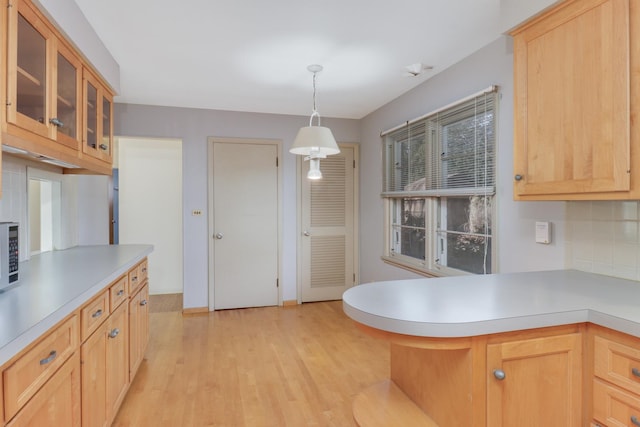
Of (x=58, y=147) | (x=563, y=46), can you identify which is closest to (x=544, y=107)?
(x=563, y=46)

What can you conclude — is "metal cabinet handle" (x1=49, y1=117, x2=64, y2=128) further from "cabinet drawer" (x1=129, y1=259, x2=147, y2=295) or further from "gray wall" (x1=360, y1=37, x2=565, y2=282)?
"gray wall" (x1=360, y1=37, x2=565, y2=282)

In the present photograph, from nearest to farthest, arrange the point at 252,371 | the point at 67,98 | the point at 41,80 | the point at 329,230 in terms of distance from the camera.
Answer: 1. the point at 41,80
2. the point at 67,98
3. the point at 252,371
4. the point at 329,230

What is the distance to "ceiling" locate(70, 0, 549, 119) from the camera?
85.4 inches

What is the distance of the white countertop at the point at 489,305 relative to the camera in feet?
3.96

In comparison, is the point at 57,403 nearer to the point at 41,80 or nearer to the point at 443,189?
the point at 41,80

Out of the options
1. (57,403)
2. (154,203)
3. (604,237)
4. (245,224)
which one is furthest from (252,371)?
(154,203)

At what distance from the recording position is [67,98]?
212 centimetres

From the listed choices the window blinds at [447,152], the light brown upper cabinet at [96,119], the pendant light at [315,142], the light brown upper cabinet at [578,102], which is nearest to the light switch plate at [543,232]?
the light brown upper cabinet at [578,102]

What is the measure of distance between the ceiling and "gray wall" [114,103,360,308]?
1.36 feet

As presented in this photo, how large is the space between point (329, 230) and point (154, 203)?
102 inches

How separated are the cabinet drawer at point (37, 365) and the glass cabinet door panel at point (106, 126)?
1714mm

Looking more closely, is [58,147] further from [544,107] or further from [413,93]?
[413,93]

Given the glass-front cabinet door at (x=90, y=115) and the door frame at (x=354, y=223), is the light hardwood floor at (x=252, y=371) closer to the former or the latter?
the door frame at (x=354, y=223)

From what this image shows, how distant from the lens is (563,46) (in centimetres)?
171
